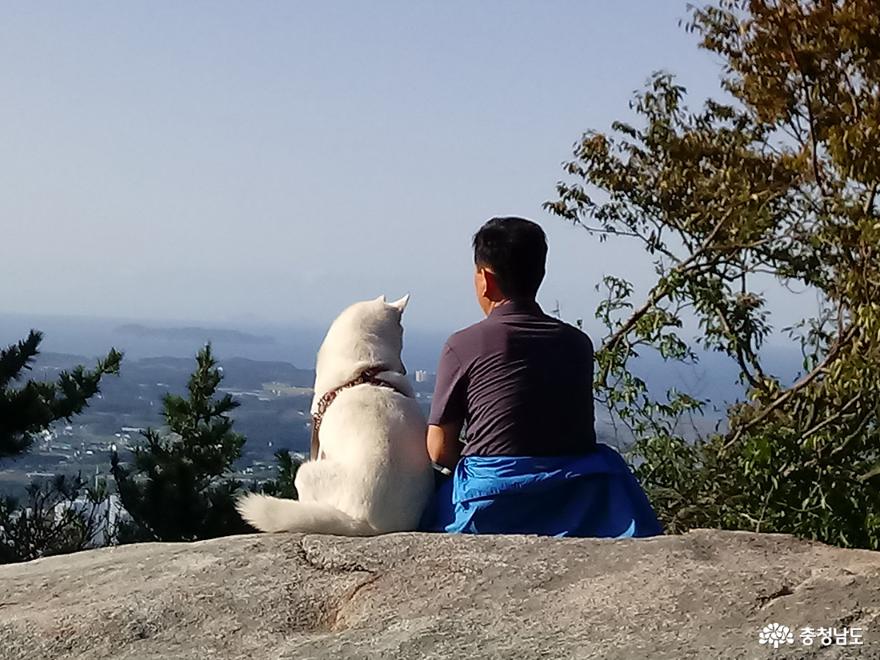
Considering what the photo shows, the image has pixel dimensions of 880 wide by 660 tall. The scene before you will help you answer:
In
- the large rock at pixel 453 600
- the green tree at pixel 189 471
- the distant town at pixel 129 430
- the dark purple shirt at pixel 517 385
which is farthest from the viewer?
the distant town at pixel 129 430

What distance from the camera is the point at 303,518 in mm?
3830

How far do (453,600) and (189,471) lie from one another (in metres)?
Result: 5.35

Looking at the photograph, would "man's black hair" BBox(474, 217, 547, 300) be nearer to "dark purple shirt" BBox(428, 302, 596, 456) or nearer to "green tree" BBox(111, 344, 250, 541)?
"dark purple shirt" BBox(428, 302, 596, 456)

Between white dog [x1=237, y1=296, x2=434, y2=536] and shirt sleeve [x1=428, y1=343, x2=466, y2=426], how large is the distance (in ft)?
0.30

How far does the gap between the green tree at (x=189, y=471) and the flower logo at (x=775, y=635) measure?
18.1 feet

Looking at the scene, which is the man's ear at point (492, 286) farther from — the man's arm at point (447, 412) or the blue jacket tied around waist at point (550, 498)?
the blue jacket tied around waist at point (550, 498)

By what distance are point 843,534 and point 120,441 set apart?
260 inches

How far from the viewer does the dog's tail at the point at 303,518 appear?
3826 millimetres

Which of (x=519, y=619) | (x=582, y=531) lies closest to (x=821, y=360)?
(x=582, y=531)

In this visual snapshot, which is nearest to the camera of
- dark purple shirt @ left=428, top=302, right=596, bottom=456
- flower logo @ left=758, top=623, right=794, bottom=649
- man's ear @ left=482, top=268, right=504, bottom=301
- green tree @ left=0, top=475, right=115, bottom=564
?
flower logo @ left=758, top=623, right=794, bottom=649

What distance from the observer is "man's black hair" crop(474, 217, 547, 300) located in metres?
3.82

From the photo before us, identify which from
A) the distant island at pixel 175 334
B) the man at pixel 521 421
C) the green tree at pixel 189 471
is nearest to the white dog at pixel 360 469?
the man at pixel 521 421

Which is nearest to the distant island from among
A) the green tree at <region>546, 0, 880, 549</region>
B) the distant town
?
the distant town

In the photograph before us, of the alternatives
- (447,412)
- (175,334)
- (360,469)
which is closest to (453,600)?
(360,469)
